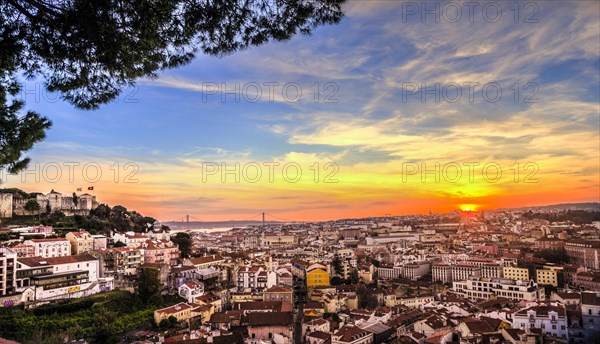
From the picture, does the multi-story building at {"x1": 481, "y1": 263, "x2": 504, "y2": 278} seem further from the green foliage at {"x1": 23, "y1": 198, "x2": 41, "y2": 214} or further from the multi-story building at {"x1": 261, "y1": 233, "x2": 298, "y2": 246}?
the multi-story building at {"x1": 261, "y1": 233, "x2": 298, "y2": 246}

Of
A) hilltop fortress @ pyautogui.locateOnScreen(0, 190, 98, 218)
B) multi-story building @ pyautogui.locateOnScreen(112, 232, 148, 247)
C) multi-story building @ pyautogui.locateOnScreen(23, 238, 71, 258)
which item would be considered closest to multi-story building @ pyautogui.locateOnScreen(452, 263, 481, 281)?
multi-story building @ pyautogui.locateOnScreen(112, 232, 148, 247)

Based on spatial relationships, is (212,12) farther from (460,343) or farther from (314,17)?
(460,343)

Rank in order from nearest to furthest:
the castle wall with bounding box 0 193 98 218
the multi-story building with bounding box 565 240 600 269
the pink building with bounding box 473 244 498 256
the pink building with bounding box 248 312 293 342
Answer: the pink building with bounding box 248 312 293 342
the castle wall with bounding box 0 193 98 218
the multi-story building with bounding box 565 240 600 269
the pink building with bounding box 473 244 498 256

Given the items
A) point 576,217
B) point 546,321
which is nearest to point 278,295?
point 546,321

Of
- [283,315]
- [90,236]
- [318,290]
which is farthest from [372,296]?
[90,236]

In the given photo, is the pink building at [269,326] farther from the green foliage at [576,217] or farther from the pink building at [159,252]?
the green foliage at [576,217]

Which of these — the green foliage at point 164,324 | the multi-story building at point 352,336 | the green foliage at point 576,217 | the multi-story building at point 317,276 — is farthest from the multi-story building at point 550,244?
the green foliage at point 164,324
